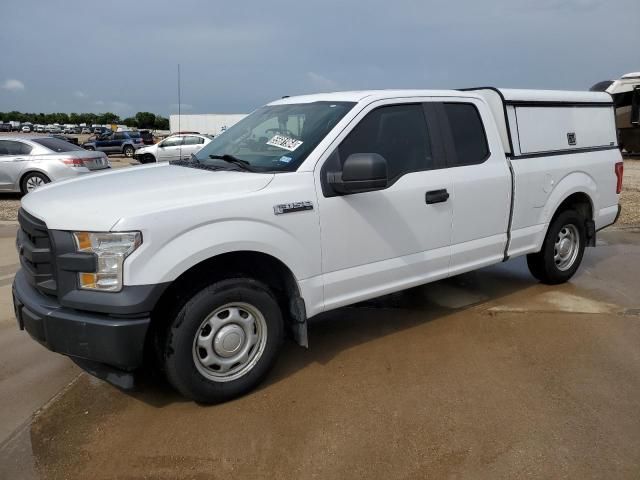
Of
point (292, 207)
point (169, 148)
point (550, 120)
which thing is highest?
point (169, 148)

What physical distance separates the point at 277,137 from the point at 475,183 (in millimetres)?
1642

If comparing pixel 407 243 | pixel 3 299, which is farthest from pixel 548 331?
pixel 3 299

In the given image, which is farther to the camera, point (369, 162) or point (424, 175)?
point (424, 175)

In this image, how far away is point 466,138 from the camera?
4.38 meters

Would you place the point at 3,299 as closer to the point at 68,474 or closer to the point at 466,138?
the point at 68,474

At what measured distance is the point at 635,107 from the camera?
57.7 feet

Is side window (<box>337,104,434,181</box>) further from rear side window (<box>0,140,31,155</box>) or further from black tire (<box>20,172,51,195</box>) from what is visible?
rear side window (<box>0,140,31,155</box>)

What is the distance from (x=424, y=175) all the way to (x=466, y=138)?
672 millimetres

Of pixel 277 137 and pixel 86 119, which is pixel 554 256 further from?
pixel 86 119

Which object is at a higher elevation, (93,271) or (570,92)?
(570,92)

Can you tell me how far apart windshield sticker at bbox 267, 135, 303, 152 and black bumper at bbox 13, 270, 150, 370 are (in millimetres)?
1474

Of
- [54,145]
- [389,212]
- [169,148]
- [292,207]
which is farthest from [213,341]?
[169,148]

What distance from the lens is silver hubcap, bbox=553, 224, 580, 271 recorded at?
18.0ft

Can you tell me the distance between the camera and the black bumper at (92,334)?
9.27 ft
